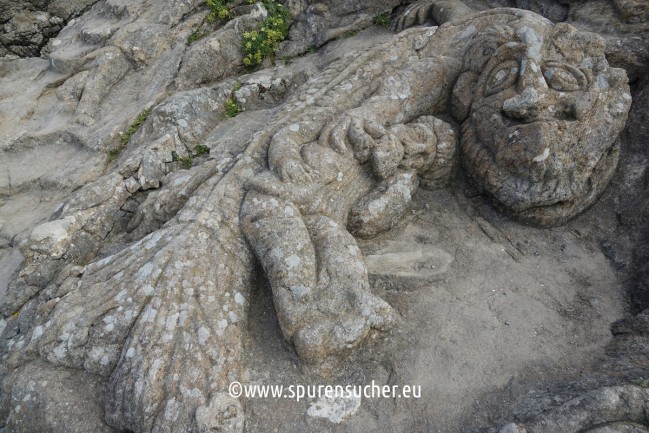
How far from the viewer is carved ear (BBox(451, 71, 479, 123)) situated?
509 cm

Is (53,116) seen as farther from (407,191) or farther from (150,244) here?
(407,191)

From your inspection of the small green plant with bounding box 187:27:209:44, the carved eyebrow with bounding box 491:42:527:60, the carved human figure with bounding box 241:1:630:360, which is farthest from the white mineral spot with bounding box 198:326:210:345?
the small green plant with bounding box 187:27:209:44

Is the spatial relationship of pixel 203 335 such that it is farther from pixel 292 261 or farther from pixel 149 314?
pixel 292 261

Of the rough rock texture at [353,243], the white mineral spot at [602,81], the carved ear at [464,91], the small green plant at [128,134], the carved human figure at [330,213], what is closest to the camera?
the rough rock texture at [353,243]

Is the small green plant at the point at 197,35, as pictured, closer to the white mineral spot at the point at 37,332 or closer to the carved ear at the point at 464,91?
the carved ear at the point at 464,91

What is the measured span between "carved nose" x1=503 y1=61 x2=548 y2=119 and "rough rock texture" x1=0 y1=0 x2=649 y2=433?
22 mm

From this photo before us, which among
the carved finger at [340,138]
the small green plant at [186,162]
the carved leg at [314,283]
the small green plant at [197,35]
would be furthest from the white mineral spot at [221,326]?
the small green plant at [197,35]

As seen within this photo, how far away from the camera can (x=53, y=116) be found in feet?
21.7

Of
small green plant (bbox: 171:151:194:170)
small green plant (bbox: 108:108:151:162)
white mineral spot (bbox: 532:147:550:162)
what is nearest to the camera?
white mineral spot (bbox: 532:147:550:162)

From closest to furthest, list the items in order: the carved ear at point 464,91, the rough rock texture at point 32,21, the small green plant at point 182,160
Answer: the carved ear at point 464,91, the small green plant at point 182,160, the rough rock texture at point 32,21

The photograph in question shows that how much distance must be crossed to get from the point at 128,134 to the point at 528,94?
5.06m

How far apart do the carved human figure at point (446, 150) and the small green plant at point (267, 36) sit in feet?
8.82

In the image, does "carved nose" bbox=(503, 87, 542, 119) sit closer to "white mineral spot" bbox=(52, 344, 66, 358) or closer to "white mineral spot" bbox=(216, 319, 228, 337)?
"white mineral spot" bbox=(216, 319, 228, 337)

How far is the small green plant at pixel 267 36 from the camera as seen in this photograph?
22.9ft
